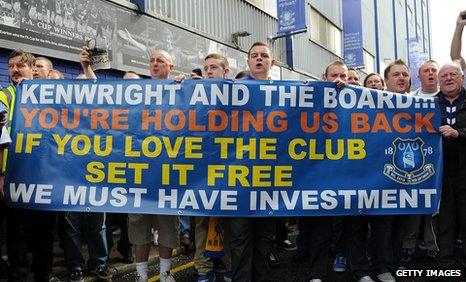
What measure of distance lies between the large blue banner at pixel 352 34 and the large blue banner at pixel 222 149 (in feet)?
61.3

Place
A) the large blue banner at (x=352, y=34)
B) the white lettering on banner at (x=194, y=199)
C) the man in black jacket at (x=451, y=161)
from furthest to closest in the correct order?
the large blue banner at (x=352, y=34)
the man in black jacket at (x=451, y=161)
the white lettering on banner at (x=194, y=199)

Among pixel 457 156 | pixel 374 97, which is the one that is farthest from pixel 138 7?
pixel 457 156

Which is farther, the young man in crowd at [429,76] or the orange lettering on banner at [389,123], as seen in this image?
the young man in crowd at [429,76]

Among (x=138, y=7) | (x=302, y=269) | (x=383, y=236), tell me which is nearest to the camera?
(x=383, y=236)

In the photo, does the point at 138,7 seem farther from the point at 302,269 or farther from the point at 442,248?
the point at 442,248

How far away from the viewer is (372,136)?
12.3ft

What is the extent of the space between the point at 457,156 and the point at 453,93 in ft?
1.81

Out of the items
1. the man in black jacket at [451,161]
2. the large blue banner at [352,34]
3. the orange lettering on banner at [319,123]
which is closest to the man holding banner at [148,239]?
the orange lettering on banner at [319,123]

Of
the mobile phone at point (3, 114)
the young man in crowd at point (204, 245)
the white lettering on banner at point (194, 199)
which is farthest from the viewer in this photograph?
the young man in crowd at point (204, 245)

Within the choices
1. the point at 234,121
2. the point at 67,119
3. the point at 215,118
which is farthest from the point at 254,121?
the point at 67,119

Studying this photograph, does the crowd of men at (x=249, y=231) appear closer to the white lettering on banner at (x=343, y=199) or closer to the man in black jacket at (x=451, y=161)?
the man in black jacket at (x=451, y=161)

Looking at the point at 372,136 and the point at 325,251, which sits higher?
the point at 372,136

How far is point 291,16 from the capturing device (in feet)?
44.5

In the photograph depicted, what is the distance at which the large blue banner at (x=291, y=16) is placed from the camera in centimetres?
1340
